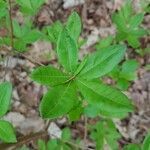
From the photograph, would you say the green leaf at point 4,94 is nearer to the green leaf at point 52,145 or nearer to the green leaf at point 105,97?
the green leaf at point 105,97

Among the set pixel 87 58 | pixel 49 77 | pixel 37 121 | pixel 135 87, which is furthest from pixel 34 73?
pixel 135 87

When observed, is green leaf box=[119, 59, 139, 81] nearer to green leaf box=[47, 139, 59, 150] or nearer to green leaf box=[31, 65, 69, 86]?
green leaf box=[47, 139, 59, 150]

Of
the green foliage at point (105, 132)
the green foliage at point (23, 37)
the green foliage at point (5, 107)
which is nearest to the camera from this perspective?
the green foliage at point (5, 107)

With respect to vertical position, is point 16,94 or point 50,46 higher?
point 50,46

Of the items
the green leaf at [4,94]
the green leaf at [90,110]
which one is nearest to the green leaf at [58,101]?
the green leaf at [4,94]

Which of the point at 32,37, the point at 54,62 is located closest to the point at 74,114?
the point at 32,37

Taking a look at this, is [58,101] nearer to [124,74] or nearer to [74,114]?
[74,114]

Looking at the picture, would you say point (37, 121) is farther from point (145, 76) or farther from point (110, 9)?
point (110, 9)
